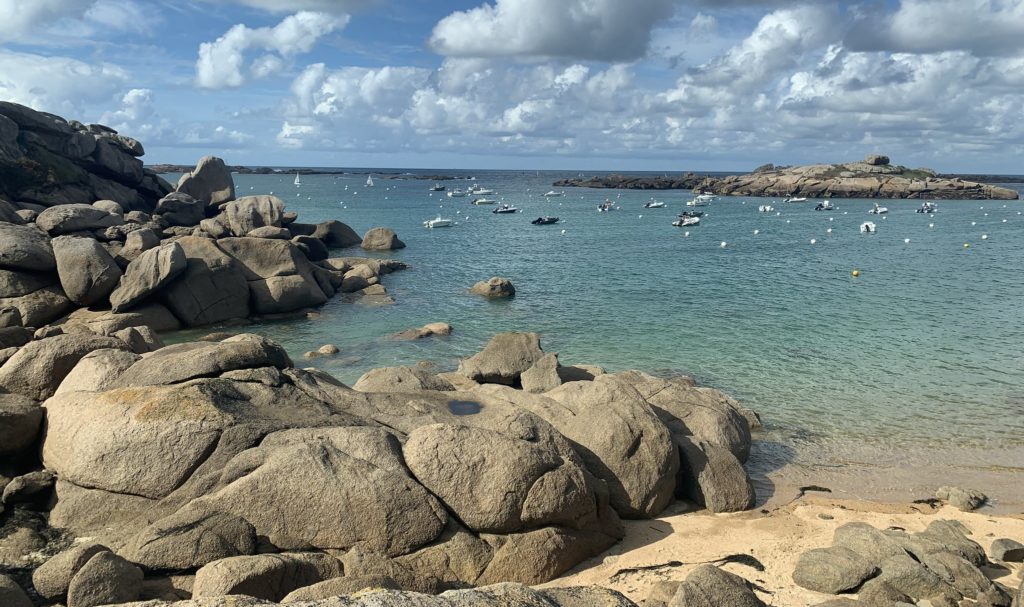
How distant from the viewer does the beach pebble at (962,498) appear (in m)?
14.6

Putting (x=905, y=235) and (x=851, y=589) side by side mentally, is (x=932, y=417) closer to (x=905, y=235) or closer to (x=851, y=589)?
(x=851, y=589)

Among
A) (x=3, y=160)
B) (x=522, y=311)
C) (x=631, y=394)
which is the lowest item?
(x=522, y=311)

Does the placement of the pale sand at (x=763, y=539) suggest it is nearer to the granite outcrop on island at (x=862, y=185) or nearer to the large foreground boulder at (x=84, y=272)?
the large foreground boulder at (x=84, y=272)

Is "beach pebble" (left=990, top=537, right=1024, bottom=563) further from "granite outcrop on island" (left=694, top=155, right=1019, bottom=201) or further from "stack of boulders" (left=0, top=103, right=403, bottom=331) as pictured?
"granite outcrop on island" (left=694, top=155, right=1019, bottom=201)

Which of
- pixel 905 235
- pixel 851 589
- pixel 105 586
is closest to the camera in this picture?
pixel 105 586

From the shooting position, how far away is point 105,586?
8.51 metres

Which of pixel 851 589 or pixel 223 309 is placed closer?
pixel 851 589

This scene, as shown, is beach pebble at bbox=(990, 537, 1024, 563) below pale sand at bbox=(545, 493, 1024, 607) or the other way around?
the other way around

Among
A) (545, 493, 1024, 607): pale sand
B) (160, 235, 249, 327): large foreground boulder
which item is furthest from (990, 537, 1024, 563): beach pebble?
(160, 235, 249, 327): large foreground boulder

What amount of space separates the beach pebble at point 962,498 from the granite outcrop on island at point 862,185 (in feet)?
441

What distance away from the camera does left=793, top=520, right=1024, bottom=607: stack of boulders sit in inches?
401

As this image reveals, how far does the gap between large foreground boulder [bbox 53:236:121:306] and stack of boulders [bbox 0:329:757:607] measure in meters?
16.3

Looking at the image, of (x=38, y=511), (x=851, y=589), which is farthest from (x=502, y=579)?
(x=38, y=511)

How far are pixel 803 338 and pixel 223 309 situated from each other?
81.6 ft
